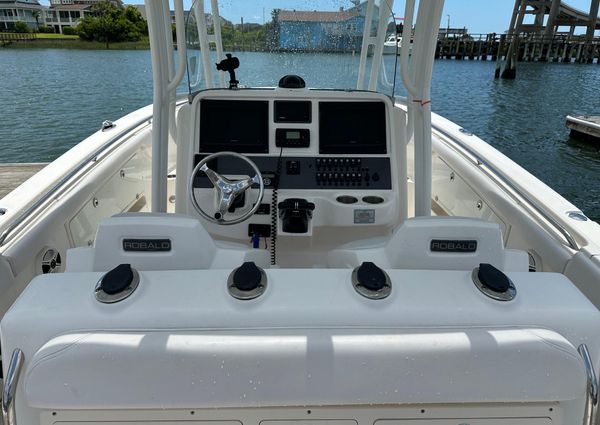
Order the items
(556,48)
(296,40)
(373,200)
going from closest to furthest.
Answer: (373,200), (296,40), (556,48)

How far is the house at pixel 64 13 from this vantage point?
174ft

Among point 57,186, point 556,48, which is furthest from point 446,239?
point 556,48

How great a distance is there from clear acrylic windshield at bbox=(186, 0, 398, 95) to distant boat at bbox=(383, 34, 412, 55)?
2cm

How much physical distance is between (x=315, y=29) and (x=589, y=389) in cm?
248

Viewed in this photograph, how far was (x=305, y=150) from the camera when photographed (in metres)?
2.59

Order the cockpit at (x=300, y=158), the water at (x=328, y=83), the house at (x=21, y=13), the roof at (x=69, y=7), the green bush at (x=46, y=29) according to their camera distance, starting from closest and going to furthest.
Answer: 1. the cockpit at (x=300, y=158)
2. the water at (x=328, y=83)
3. the green bush at (x=46, y=29)
4. the roof at (x=69, y=7)
5. the house at (x=21, y=13)

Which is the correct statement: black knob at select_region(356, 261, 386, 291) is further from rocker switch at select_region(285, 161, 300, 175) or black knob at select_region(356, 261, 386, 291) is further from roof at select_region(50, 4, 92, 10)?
roof at select_region(50, 4, 92, 10)

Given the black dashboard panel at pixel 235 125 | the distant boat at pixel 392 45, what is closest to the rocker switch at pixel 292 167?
the black dashboard panel at pixel 235 125

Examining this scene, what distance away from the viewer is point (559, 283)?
1.21 m

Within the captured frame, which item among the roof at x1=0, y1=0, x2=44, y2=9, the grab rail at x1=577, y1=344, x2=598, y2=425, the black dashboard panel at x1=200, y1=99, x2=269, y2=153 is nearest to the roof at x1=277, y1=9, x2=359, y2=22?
the black dashboard panel at x1=200, y1=99, x2=269, y2=153

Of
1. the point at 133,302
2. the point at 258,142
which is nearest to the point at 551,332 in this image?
the point at 133,302

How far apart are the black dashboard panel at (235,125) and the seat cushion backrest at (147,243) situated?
1310mm

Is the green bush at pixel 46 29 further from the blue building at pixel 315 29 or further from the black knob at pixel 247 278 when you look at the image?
the black knob at pixel 247 278

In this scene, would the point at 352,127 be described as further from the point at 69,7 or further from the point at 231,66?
the point at 69,7
